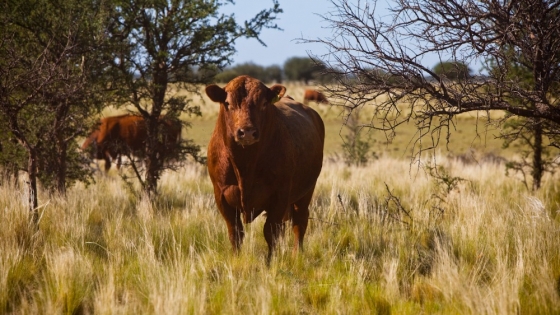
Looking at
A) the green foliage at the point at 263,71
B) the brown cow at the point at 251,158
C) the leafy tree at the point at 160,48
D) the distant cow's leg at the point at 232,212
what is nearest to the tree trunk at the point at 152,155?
the leafy tree at the point at 160,48

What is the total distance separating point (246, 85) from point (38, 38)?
3.23 metres

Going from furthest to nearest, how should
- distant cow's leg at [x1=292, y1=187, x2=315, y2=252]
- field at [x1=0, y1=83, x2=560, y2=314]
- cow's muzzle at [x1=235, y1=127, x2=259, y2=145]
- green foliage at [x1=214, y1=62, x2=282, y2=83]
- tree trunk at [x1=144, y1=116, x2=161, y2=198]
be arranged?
green foliage at [x1=214, y1=62, x2=282, y2=83] < tree trunk at [x1=144, y1=116, x2=161, y2=198] < distant cow's leg at [x1=292, y1=187, x2=315, y2=252] < cow's muzzle at [x1=235, y1=127, x2=259, y2=145] < field at [x1=0, y1=83, x2=560, y2=314]

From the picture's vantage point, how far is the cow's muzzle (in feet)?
16.6

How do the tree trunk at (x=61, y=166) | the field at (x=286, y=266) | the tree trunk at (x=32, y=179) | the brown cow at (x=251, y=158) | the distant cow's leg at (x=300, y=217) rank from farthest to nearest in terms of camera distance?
the tree trunk at (x=61, y=166) < the distant cow's leg at (x=300, y=217) < the tree trunk at (x=32, y=179) < the brown cow at (x=251, y=158) < the field at (x=286, y=266)

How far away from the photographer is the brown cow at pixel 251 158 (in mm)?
5324

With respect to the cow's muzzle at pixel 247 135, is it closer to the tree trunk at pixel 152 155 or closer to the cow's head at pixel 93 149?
the tree trunk at pixel 152 155

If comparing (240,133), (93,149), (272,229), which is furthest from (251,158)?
(93,149)

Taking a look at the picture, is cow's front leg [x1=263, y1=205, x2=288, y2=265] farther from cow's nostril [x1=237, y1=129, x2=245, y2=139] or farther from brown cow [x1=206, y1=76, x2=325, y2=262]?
cow's nostril [x1=237, y1=129, x2=245, y2=139]

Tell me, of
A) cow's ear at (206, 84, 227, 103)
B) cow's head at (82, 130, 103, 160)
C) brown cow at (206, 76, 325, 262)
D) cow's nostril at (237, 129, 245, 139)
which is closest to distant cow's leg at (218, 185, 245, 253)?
brown cow at (206, 76, 325, 262)

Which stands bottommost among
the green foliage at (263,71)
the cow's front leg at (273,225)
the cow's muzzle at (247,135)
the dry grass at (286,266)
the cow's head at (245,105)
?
the dry grass at (286,266)

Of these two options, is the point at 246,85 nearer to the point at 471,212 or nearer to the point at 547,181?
the point at 471,212

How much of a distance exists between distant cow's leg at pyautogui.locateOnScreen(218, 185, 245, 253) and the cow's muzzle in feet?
2.39

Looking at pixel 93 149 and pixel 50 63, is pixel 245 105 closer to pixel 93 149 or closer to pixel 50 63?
pixel 50 63

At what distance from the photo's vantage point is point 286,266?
16.9ft
